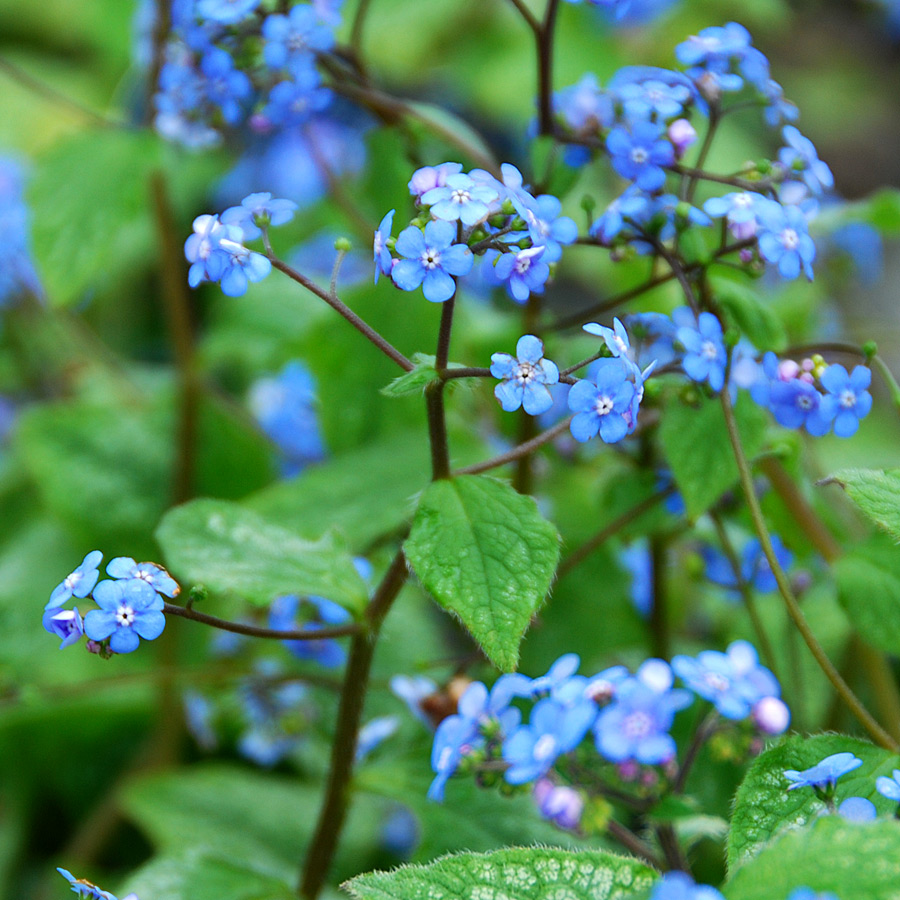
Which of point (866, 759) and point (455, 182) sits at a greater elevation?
point (455, 182)

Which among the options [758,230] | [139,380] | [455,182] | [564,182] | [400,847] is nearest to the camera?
[455,182]

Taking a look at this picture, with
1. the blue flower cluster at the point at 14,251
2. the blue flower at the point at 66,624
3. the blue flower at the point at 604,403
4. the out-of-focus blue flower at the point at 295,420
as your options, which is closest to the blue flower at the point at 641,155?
the blue flower at the point at 604,403

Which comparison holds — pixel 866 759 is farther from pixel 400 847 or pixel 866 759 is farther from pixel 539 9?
pixel 539 9

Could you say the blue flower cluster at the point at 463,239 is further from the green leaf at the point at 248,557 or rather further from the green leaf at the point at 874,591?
the green leaf at the point at 874,591

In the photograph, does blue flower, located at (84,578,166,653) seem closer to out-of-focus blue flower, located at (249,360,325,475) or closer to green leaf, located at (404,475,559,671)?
green leaf, located at (404,475,559,671)

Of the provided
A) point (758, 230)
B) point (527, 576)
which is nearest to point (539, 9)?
point (758, 230)

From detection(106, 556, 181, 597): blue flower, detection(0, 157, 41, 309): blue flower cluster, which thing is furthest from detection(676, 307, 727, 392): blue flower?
detection(0, 157, 41, 309): blue flower cluster
